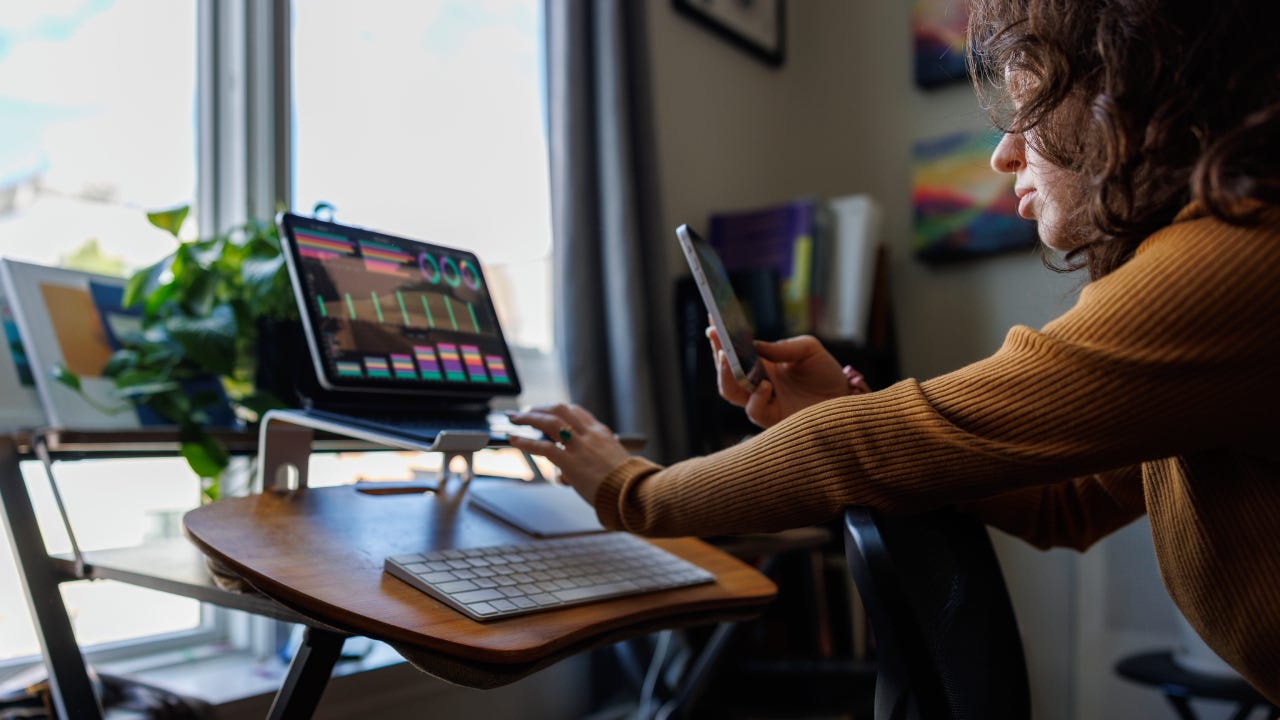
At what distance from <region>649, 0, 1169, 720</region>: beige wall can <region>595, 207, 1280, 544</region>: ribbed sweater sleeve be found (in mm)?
1454

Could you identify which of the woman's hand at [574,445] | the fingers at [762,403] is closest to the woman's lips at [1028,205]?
the fingers at [762,403]

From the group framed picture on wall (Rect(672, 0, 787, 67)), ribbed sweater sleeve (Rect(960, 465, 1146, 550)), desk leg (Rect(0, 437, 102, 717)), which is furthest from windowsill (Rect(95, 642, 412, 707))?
framed picture on wall (Rect(672, 0, 787, 67))

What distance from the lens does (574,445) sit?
0.90 metres

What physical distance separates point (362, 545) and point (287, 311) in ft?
1.48

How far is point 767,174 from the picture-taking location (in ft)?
8.73

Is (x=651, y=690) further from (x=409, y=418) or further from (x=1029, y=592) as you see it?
(x=1029, y=592)

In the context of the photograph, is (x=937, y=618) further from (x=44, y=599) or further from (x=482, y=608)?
(x=44, y=599)

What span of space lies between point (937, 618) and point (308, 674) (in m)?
0.51

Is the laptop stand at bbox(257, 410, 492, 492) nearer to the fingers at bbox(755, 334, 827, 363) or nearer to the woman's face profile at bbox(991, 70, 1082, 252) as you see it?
the fingers at bbox(755, 334, 827, 363)

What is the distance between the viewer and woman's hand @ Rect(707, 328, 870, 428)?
39.8 inches

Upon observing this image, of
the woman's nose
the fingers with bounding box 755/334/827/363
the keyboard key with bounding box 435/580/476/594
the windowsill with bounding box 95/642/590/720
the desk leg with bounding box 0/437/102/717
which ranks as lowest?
the windowsill with bounding box 95/642/590/720

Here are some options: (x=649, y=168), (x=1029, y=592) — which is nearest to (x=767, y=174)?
(x=649, y=168)

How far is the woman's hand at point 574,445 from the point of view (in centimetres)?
88

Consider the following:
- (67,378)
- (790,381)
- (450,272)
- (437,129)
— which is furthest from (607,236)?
(67,378)
